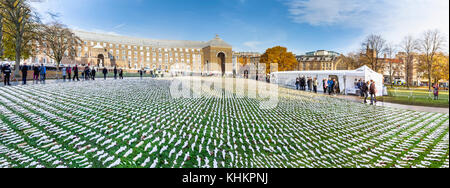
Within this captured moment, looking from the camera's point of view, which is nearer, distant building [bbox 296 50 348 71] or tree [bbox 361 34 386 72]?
tree [bbox 361 34 386 72]

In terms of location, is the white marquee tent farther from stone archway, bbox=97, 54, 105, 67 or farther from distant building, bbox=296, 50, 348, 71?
stone archway, bbox=97, 54, 105, 67

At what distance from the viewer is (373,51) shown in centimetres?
3453

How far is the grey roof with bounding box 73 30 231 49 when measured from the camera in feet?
240

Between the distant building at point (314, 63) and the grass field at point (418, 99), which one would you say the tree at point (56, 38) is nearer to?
the grass field at point (418, 99)

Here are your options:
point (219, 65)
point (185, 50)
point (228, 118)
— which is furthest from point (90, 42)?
point (228, 118)

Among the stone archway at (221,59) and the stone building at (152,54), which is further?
the stone archway at (221,59)

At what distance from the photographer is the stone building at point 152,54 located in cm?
6762

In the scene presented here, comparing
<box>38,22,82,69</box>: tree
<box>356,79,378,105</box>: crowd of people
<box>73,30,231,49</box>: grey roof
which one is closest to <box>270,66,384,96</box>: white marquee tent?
<box>356,79,378,105</box>: crowd of people

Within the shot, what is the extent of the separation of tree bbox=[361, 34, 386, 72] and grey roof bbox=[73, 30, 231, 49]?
4595 cm

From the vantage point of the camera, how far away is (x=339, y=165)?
385 cm

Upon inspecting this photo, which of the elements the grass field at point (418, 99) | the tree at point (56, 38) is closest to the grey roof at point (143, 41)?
the tree at point (56, 38)

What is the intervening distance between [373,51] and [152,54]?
77.6 m

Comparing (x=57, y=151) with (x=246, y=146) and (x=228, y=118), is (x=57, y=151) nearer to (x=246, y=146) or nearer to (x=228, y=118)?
(x=246, y=146)
